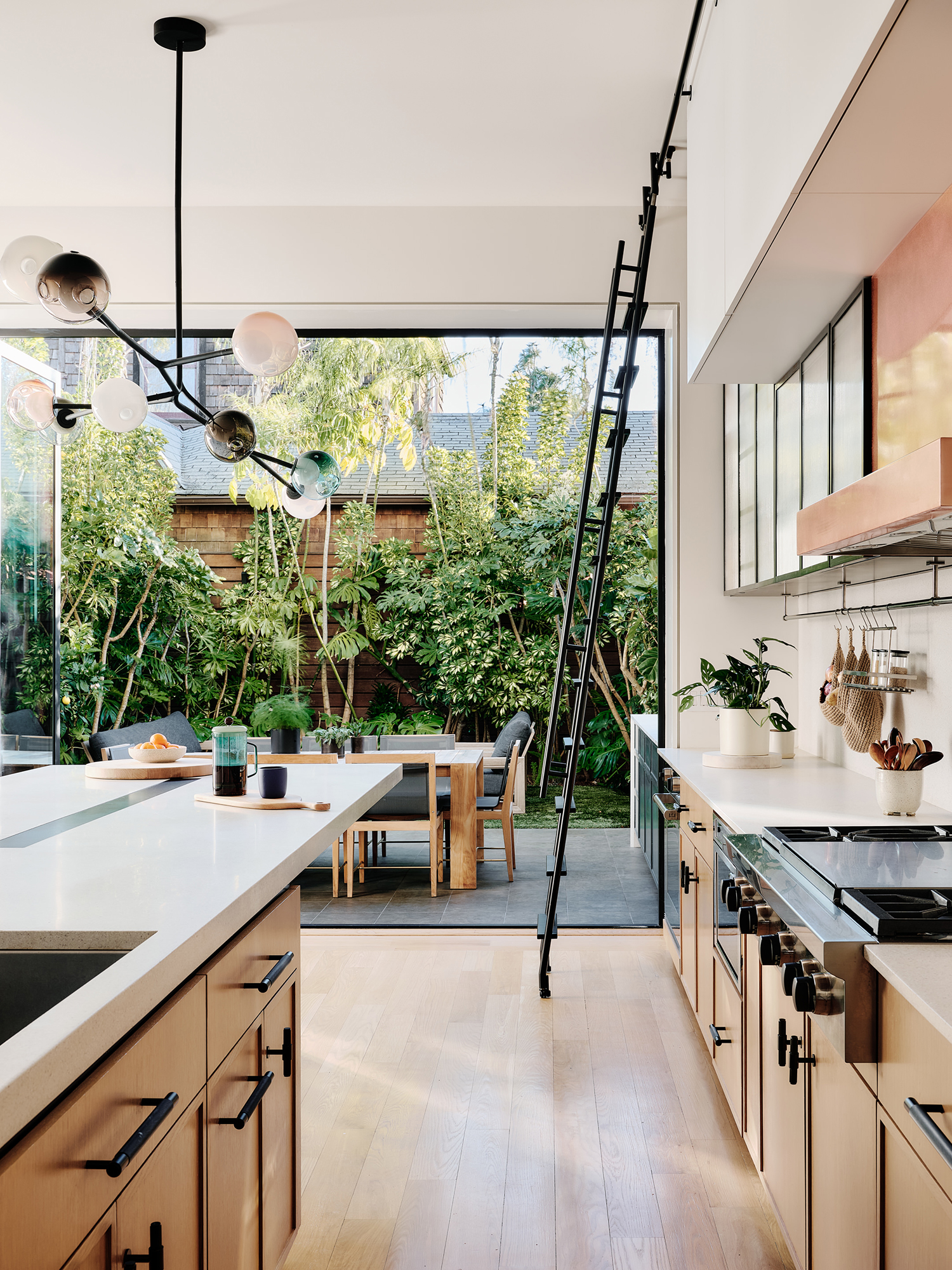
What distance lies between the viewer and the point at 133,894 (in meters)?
1.42

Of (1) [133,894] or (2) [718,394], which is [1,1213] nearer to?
(1) [133,894]

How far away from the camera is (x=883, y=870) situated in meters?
1.73

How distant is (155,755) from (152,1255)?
182cm

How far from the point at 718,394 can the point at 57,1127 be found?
12.3ft

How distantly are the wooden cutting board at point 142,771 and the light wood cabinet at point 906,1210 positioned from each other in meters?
2.00

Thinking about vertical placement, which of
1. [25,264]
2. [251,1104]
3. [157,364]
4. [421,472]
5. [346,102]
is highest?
→ [346,102]

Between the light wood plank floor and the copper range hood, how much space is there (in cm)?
149

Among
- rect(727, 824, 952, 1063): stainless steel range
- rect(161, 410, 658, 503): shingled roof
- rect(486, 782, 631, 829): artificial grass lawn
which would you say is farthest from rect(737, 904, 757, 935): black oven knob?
rect(161, 410, 658, 503): shingled roof

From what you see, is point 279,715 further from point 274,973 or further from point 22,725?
point 274,973

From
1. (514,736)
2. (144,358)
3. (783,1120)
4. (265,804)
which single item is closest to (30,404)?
(144,358)

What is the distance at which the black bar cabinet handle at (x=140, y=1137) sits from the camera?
1033mm

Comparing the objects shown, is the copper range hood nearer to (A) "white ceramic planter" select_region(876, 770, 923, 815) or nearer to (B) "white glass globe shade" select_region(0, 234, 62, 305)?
(A) "white ceramic planter" select_region(876, 770, 923, 815)

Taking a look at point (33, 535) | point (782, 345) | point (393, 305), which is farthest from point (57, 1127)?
point (33, 535)

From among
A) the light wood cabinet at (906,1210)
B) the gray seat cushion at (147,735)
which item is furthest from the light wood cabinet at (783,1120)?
the gray seat cushion at (147,735)
